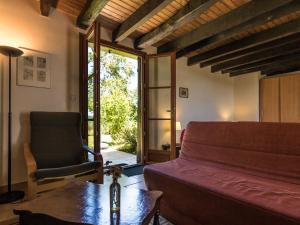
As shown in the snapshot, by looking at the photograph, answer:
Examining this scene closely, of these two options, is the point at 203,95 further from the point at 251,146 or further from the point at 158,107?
the point at 251,146

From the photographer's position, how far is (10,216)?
1887 mm

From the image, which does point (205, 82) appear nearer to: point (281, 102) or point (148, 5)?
point (281, 102)

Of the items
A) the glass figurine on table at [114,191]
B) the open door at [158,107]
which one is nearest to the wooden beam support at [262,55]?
the open door at [158,107]

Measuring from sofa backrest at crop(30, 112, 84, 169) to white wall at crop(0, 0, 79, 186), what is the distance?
285 millimetres

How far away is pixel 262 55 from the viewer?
177 inches

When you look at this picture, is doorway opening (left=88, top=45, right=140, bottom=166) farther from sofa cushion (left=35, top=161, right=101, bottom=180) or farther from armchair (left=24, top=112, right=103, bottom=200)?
sofa cushion (left=35, top=161, right=101, bottom=180)

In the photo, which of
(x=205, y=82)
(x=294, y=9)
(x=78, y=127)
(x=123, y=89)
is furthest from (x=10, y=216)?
(x=205, y=82)

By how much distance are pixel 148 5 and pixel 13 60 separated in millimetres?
1840

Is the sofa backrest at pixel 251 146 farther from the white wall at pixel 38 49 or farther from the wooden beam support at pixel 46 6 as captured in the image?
the wooden beam support at pixel 46 6

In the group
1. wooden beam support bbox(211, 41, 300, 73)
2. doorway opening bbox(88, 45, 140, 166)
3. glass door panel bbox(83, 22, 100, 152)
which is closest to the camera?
glass door panel bbox(83, 22, 100, 152)

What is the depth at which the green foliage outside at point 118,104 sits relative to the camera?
567 cm

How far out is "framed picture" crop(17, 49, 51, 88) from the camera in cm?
263

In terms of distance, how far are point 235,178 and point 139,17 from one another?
235cm

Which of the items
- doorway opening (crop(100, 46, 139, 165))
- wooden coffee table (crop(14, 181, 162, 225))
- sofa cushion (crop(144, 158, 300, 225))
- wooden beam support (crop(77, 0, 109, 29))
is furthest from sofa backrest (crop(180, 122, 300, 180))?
doorway opening (crop(100, 46, 139, 165))
